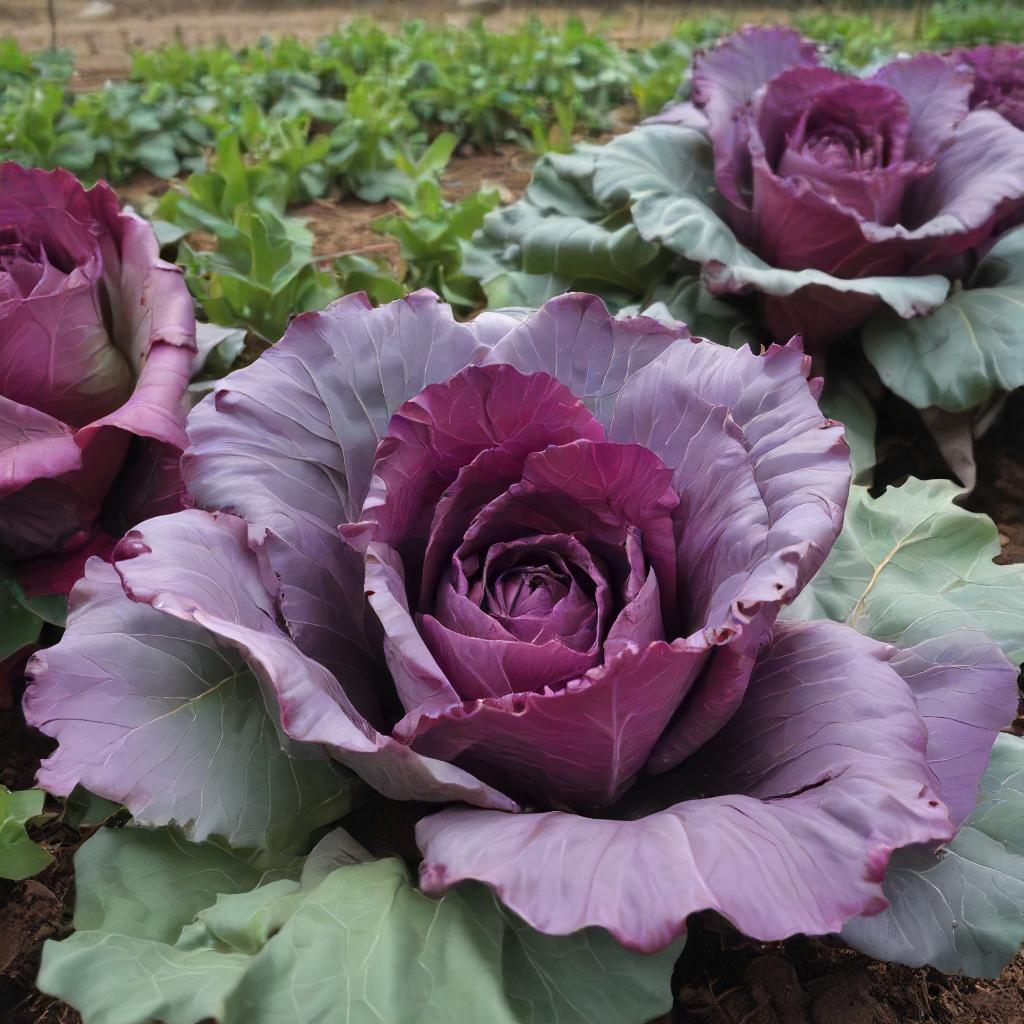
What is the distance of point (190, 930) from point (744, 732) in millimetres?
771

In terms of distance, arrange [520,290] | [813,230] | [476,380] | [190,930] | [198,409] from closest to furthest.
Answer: [190,930] → [476,380] → [198,409] → [813,230] → [520,290]

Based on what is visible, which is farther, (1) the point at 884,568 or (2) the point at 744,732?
(1) the point at 884,568

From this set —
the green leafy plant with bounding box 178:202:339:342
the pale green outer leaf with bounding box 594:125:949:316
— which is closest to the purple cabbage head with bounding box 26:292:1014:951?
the pale green outer leaf with bounding box 594:125:949:316

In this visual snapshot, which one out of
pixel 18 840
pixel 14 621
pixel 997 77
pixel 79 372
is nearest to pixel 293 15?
pixel 997 77

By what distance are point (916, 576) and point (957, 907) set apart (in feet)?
2.11

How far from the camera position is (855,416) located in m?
2.75

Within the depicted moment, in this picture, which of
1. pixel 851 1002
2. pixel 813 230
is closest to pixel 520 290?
pixel 813 230

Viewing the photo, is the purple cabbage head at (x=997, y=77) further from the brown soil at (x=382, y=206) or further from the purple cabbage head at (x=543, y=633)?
the purple cabbage head at (x=543, y=633)

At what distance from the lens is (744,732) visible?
1.43 m

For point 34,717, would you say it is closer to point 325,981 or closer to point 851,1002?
point 325,981

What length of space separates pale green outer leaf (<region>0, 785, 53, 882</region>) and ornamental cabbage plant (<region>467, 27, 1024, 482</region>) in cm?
188

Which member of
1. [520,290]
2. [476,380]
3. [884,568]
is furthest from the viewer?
[520,290]

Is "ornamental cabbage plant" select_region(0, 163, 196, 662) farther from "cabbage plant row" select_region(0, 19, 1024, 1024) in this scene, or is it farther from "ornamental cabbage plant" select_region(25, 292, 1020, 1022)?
"ornamental cabbage plant" select_region(25, 292, 1020, 1022)

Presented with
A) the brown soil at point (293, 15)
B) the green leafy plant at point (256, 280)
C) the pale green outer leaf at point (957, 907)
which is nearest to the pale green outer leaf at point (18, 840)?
the pale green outer leaf at point (957, 907)
